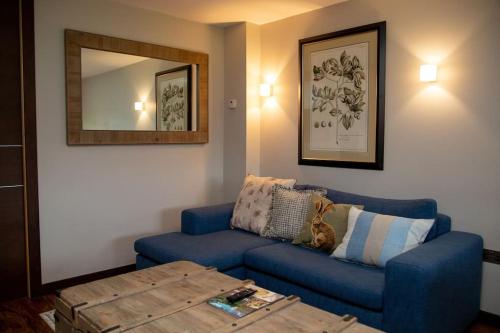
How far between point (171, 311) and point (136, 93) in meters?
2.36

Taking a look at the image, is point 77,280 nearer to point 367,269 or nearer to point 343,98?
point 367,269

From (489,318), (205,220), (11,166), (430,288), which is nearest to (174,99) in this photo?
(205,220)

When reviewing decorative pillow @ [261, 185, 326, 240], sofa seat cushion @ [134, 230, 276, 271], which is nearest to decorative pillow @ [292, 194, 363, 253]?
decorative pillow @ [261, 185, 326, 240]

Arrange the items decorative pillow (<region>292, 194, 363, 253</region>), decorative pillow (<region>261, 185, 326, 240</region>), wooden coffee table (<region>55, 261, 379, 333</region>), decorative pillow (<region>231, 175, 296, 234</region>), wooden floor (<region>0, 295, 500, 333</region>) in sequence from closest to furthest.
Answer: wooden coffee table (<region>55, 261, 379, 333</region>), wooden floor (<region>0, 295, 500, 333</region>), decorative pillow (<region>292, 194, 363, 253</region>), decorative pillow (<region>261, 185, 326, 240</region>), decorative pillow (<region>231, 175, 296, 234</region>)

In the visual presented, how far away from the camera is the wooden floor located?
2.61 metres

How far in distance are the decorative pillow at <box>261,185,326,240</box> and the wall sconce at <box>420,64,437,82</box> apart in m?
1.12

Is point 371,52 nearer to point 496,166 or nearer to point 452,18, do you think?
point 452,18

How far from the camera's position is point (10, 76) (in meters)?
2.96

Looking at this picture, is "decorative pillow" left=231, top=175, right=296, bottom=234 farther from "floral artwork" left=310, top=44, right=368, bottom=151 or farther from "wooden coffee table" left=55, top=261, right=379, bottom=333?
"wooden coffee table" left=55, top=261, right=379, bottom=333

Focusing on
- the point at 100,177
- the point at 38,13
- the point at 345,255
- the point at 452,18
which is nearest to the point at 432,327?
the point at 345,255

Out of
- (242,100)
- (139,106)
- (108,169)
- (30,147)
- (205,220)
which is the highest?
(242,100)

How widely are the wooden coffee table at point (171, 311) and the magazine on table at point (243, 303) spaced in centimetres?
3

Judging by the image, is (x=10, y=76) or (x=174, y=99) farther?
(x=174, y=99)

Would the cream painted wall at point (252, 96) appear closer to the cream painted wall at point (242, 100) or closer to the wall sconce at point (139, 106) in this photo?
the cream painted wall at point (242, 100)
